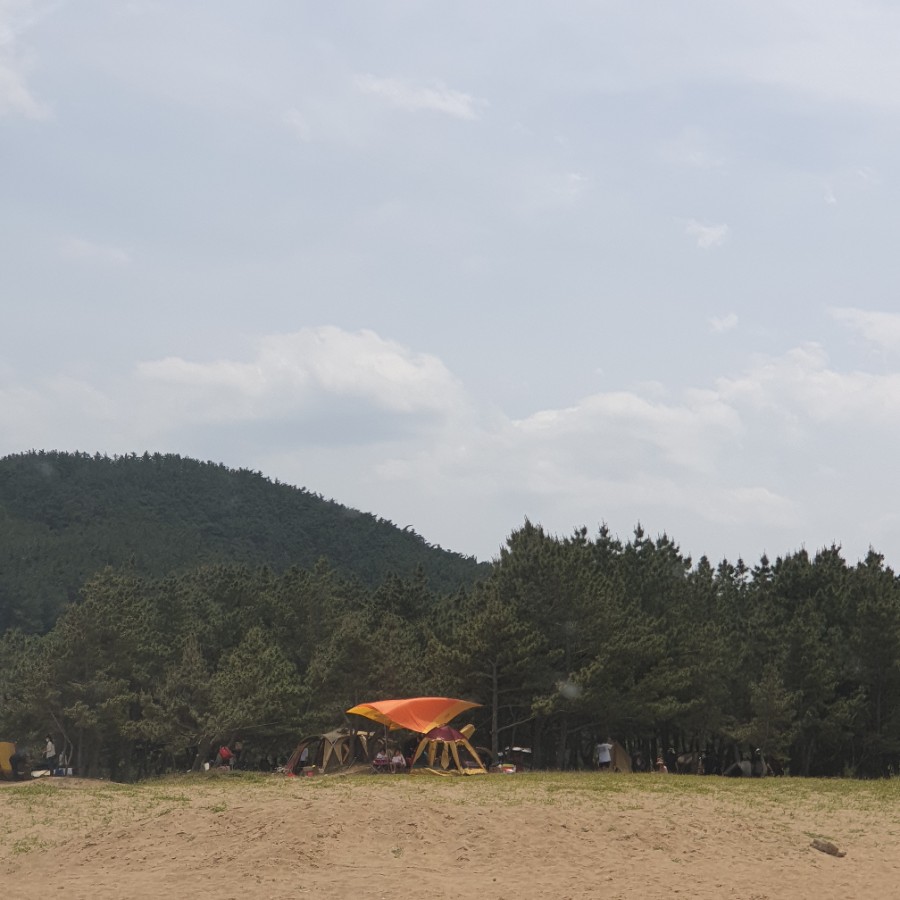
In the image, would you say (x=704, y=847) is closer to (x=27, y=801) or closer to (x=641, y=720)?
(x=27, y=801)

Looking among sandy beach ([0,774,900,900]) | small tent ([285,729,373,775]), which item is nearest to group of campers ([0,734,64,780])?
small tent ([285,729,373,775])

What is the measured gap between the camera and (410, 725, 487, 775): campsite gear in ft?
127

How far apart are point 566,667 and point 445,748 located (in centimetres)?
910

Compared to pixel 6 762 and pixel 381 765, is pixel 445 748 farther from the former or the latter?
pixel 6 762

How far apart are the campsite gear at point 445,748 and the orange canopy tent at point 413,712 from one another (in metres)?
0.36

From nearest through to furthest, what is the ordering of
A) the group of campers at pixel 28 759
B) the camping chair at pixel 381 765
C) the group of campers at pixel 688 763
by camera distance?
the camping chair at pixel 381 765 < the group of campers at pixel 688 763 < the group of campers at pixel 28 759

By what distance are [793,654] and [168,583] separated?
4183 cm

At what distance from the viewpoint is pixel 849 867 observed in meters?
21.3

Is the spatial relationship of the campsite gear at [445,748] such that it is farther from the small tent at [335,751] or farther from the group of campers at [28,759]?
the group of campers at [28,759]

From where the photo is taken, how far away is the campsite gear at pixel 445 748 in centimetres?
3862

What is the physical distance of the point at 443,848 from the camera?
21203 millimetres

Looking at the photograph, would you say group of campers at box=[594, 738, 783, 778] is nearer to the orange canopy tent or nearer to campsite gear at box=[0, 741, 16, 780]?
the orange canopy tent

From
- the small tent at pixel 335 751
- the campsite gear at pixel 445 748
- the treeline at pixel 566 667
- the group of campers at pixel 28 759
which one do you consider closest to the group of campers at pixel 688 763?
the treeline at pixel 566 667

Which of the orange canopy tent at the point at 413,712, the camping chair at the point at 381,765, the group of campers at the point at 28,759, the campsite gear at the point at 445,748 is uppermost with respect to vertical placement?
the orange canopy tent at the point at 413,712
